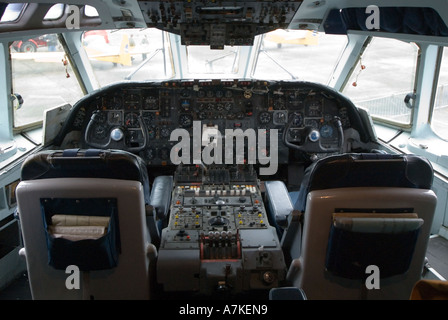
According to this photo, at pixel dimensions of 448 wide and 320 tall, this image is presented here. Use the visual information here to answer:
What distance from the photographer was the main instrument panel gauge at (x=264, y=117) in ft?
13.2

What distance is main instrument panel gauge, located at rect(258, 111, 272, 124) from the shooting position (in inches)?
159

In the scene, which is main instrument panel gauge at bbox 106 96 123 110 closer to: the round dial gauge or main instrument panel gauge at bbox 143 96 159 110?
main instrument panel gauge at bbox 143 96 159 110

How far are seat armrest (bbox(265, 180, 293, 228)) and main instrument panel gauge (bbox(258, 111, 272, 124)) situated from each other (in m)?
0.96

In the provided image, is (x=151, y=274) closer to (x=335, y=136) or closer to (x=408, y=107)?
(x=335, y=136)

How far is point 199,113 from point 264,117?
661 millimetres

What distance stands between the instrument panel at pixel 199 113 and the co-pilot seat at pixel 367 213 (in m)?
2.01

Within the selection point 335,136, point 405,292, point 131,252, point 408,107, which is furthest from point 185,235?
point 408,107

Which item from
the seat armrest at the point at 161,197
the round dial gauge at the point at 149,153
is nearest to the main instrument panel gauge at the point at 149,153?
the round dial gauge at the point at 149,153

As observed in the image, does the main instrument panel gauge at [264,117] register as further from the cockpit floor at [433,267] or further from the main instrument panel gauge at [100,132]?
the cockpit floor at [433,267]

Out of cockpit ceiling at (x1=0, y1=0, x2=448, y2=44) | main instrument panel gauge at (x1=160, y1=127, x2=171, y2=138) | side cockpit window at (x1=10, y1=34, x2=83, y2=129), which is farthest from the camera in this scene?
main instrument panel gauge at (x1=160, y1=127, x2=171, y2=138)

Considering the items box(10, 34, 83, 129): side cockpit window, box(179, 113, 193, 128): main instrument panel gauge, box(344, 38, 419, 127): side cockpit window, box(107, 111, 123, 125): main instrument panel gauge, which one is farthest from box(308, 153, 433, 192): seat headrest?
box(10, 34, 83, 129): side cockpit window

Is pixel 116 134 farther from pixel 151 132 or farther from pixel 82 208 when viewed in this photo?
pixel 82 208

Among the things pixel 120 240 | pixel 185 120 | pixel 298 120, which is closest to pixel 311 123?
pixel 298 120

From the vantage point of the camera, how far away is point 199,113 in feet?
13.1
